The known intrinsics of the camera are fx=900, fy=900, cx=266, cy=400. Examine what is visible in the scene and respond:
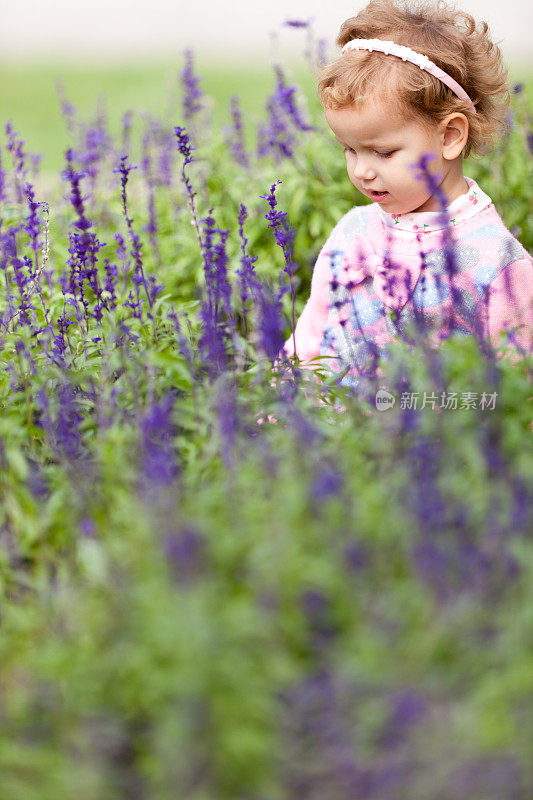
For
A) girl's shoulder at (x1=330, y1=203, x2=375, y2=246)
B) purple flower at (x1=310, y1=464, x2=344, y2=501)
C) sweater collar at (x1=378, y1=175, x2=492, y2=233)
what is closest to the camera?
purple flower at (x1=310, y1=464, x2=344, y2=501)

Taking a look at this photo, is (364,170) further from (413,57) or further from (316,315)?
(316,315)

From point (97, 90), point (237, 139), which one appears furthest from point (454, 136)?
point (97, 90)

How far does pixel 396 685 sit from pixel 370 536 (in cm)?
38

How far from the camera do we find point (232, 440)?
7.12 feet

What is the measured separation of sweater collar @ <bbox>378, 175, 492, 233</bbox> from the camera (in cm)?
350

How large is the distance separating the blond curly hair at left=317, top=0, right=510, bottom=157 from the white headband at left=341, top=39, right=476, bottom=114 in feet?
0.06

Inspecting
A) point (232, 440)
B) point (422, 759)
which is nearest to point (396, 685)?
point (422, 759)

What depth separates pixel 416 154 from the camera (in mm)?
3371

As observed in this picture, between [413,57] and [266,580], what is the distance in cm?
233

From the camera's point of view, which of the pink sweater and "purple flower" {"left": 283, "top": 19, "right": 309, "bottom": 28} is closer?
the pink sweater

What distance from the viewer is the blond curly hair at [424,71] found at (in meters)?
3.34

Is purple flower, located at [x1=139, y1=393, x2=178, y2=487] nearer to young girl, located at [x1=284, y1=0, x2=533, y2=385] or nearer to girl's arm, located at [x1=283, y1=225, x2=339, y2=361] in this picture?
young girl, located at [x1=284, y1=0, x2=533, y2=385]

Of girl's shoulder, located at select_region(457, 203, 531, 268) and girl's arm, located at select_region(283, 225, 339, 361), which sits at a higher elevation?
girl's arm, located at select_region(283, 225, 339, 361)

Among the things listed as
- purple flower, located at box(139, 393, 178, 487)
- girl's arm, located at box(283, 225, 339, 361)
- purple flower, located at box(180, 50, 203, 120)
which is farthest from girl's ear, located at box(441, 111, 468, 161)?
purple flower, located at box(180, 50, 203, 120)
